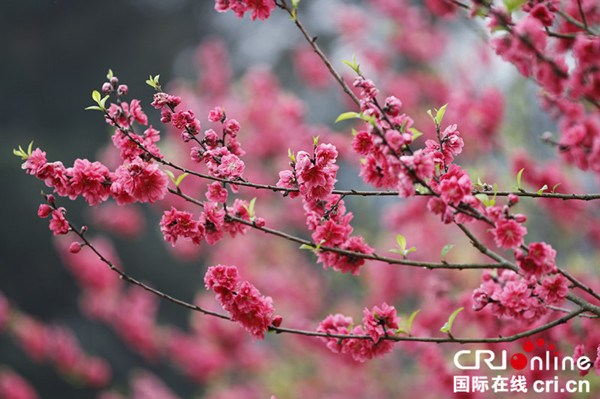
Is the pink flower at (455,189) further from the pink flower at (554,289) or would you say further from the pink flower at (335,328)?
the pink flower at (335,328)

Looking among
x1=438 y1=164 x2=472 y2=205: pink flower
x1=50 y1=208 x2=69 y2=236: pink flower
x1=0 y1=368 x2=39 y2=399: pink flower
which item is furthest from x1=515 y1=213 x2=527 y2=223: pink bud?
x1=0 y1=368 x2=39 y2=399: pink flower

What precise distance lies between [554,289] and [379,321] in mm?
590

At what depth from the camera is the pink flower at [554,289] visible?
1.66 metres

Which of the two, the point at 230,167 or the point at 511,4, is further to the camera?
the point at 230,167

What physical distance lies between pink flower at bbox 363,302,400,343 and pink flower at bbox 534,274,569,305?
0.50 m

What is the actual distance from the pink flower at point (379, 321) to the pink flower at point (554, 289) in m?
0.50

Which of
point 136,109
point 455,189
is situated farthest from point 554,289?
point 136,109

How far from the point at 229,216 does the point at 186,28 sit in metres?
6.07

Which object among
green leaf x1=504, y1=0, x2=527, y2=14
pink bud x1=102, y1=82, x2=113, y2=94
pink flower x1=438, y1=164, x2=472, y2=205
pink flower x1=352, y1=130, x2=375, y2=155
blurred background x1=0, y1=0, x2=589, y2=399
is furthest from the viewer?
blurred background x1=0, y1=0, x2=589, y2=399

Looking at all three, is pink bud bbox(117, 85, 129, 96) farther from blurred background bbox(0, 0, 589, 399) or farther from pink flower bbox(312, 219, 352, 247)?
blurred background bbox(0, 0, 589, 399)

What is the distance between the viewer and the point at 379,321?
5.94 feet

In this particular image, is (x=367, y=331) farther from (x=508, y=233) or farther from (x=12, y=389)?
(x=12, y=389)

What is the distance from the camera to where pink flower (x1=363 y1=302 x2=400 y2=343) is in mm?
1771

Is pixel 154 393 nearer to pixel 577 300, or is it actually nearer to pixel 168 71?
pixel 168 71
